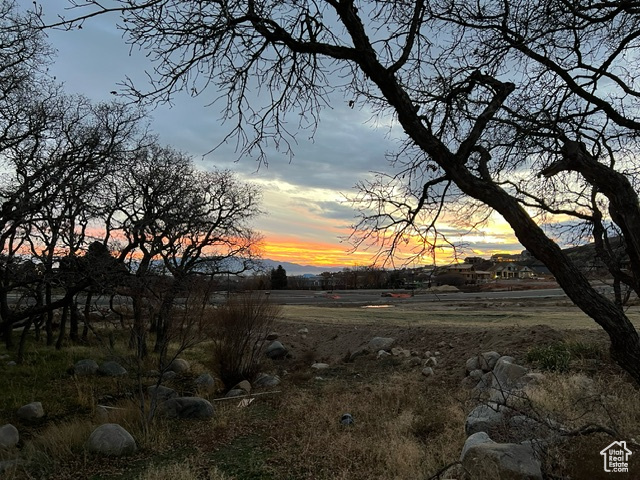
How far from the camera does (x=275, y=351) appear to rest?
703 inches

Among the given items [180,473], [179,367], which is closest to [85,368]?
[179,367]

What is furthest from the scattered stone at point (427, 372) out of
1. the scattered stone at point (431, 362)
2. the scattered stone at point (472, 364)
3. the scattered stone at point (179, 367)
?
the scattered stone at point (179, 367)

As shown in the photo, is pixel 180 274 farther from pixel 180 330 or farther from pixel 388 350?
pixel 388 350

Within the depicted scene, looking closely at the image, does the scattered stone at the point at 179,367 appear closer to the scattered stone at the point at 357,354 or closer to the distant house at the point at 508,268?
the scattered stone at the point at 357,354

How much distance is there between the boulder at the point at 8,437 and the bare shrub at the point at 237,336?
5.70 meters

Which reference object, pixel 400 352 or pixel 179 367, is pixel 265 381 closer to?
pixel 179 367

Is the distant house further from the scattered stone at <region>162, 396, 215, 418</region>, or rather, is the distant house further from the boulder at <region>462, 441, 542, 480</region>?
the scattered stone at <region>162, 396, 215, 418</region>

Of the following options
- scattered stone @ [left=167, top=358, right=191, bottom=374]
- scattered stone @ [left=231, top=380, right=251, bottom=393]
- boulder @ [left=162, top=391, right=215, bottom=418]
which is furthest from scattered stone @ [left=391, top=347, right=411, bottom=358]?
boulder @ [left=162, top=391, right=215, bottom=418]

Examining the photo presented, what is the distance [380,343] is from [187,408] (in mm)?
8125

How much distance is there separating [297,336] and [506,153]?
15448mm

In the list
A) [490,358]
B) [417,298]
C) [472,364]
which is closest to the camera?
[490,358]

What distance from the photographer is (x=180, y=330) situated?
9992 mm

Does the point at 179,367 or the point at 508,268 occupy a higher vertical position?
the point at 508,268

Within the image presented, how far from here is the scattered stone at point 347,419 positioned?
8172 millimetres
